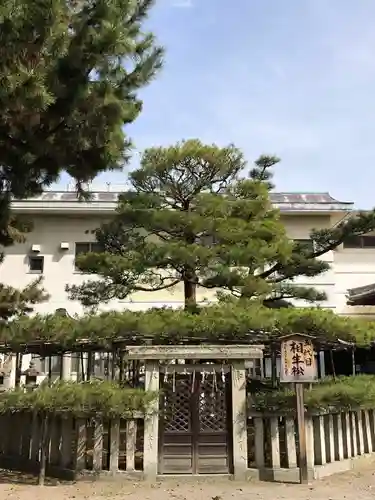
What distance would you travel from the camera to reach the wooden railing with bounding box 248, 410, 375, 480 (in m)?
7.67

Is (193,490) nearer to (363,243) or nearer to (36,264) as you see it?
(36,264)

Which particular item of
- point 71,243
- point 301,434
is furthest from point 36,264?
point 301,434

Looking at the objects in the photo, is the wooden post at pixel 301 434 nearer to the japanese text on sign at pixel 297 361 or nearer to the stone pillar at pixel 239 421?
the japanese text on sign at pixel 297 361

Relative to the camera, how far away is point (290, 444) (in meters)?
7.71

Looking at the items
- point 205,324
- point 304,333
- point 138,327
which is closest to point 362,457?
point 304,333

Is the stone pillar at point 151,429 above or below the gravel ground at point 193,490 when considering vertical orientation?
above

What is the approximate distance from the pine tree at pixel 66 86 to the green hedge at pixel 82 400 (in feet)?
9.08

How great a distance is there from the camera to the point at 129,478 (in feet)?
24.7

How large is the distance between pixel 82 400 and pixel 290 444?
9.55ft

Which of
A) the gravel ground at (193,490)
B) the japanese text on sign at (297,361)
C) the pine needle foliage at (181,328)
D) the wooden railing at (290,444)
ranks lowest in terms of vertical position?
the gravel ground at (193,490)

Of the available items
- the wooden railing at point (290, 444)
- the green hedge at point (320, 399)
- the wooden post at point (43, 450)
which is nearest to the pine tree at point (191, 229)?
the green hedge at point (320, 399)

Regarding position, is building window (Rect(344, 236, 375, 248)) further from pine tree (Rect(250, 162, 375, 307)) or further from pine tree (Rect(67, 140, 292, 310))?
pine tree (Rect(67, 140, 292, 310))

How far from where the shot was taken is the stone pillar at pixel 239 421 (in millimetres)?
7672

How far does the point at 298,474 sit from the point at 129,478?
7.49ft
